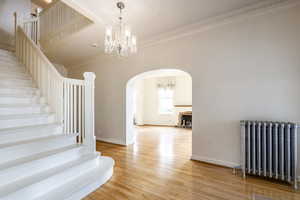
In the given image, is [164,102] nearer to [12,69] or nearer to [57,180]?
[12,69]

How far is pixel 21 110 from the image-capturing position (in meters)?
2.49

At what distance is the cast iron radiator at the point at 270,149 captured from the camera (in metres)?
2.11

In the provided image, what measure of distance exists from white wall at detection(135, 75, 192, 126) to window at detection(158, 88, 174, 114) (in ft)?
0.63

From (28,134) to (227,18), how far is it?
156 inches

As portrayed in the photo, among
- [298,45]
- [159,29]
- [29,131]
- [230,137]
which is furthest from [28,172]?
[298,45]

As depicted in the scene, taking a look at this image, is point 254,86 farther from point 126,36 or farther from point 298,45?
point 126,36

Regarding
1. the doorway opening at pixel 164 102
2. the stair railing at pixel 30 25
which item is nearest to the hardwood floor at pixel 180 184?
the stair railing at pixel 30 25

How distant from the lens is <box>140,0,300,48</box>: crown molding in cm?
236

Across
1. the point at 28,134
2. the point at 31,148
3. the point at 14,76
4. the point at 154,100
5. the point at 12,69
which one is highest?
the point at 12,69

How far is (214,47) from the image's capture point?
116 inches

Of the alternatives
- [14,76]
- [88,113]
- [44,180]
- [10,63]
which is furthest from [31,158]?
[10,63]

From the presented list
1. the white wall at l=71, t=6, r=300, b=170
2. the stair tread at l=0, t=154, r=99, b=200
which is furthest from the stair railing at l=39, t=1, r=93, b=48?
the stair tread at l=0, t=154, r=99, b=200

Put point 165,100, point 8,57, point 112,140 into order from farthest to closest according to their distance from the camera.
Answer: point 165,100, point 112,140, point 8,57

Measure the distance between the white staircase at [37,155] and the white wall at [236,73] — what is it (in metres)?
2.18
